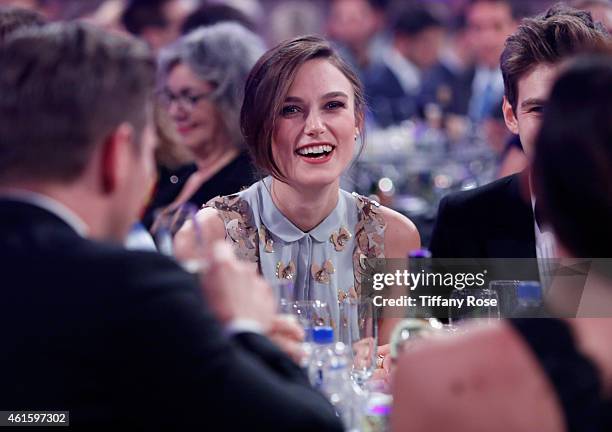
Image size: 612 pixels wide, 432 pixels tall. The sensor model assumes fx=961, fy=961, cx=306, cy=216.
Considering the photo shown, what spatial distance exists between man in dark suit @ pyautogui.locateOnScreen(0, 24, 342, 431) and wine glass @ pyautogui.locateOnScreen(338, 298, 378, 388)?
2.09 feet

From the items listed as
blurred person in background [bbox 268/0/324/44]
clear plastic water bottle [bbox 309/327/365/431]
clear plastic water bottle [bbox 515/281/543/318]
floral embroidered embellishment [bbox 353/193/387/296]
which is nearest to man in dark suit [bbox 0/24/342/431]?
clear plastic water bottle [bbox 309/327/365/431]

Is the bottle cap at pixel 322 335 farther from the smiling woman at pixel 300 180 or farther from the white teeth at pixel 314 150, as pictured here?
the white teeth at pixel 314 150

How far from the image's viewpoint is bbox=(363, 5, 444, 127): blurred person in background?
33.7 feet

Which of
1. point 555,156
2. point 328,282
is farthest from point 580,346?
point 328,282

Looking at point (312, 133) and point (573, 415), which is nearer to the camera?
point (573, 415)

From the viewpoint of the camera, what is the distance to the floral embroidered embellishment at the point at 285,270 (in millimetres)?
3044

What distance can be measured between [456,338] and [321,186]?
5.29ft

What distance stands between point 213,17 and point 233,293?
4.07m

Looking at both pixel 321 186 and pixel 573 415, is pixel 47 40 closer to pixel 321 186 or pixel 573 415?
pixel 573 415

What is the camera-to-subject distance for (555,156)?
148cm

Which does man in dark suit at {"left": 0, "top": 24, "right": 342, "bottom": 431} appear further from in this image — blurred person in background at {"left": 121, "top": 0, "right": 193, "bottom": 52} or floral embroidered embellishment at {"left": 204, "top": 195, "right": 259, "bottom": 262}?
blurred person in background at {"left": 121, "top": 0, "right": 193, "bottom": 52}

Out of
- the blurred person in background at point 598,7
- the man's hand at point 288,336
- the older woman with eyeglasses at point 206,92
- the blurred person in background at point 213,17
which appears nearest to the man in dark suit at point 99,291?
the man's hand at point 288,336

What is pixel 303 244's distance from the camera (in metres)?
3.11

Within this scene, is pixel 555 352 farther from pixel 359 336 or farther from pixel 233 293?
pixel 359 336
